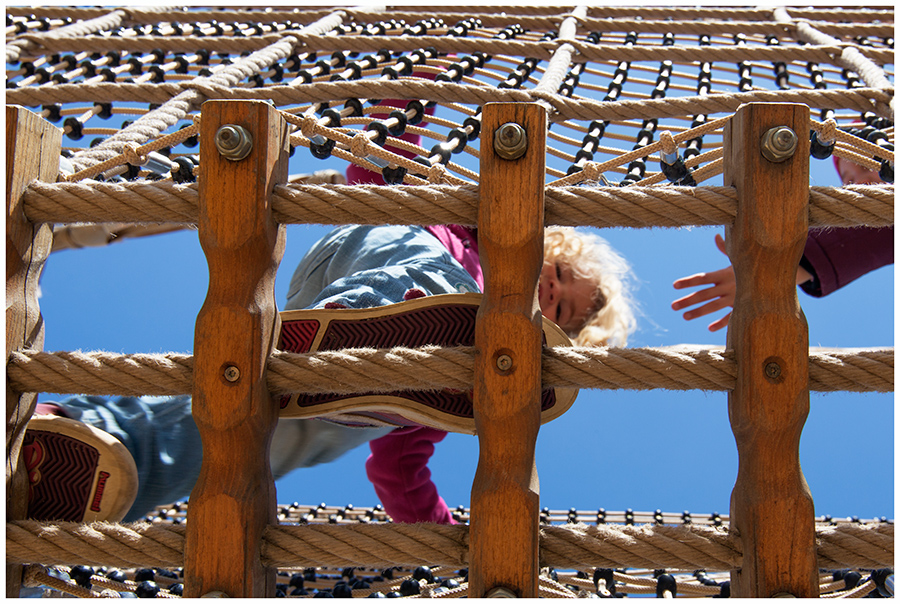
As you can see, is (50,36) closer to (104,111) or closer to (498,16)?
(104,111)

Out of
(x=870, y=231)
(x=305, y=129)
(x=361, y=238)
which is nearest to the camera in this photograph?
(x=305, y=129)

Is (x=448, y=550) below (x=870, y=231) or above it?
below

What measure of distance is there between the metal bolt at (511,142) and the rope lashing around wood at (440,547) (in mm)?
287

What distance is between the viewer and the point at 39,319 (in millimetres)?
630

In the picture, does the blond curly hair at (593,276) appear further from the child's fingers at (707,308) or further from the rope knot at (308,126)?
the rope knot at (308,126)

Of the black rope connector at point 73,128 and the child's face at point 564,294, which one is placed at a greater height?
the black rope connector at point 73,128

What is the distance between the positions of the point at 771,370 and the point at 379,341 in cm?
32

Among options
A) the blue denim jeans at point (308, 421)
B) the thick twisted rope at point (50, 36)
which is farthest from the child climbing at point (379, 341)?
the thick twisted rope at point (50, 36)

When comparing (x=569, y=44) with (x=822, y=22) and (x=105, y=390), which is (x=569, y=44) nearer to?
(x=822, y=22)

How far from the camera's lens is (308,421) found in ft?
3.15

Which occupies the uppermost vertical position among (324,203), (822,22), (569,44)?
(822,22)

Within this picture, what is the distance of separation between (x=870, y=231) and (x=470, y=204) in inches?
35.8

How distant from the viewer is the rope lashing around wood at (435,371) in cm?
56

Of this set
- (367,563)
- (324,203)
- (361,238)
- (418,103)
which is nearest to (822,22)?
(418,103)
